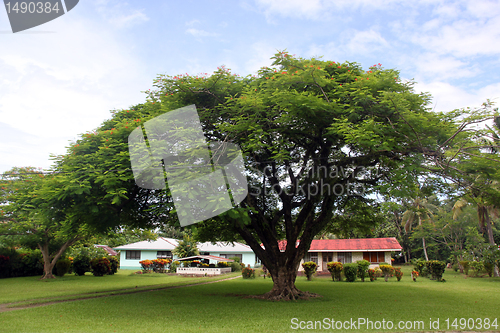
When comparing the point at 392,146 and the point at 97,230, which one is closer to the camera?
the point at 392,146

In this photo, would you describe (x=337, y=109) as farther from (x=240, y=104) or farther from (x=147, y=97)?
(x=147, y=97)

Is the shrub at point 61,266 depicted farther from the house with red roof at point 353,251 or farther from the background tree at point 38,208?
the house with red roof at point 353,251

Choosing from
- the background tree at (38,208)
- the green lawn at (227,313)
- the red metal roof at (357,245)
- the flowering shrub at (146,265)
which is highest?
the background tree at (38,208)

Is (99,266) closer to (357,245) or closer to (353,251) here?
(353,251)

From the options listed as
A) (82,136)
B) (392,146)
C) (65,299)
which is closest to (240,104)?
(392,146)

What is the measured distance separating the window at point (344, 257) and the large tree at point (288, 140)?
17.9m

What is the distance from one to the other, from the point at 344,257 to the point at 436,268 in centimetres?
877

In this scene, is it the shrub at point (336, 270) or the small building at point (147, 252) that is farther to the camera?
the small building at point (147, 252)

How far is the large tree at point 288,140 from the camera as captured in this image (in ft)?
32.1

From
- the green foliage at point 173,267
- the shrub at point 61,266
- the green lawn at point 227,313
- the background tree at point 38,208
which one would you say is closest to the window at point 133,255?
the green foliage at point 173,267

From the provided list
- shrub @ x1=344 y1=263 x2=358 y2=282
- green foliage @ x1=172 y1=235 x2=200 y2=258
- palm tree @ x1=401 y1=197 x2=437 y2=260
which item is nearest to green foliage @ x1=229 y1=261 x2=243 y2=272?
green foliage @ x1=172 y1=235 x2=200 y2=258

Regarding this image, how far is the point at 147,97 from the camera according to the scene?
44.5 feet

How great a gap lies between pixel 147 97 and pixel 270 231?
7472 mm

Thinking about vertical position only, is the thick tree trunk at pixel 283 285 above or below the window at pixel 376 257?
above
